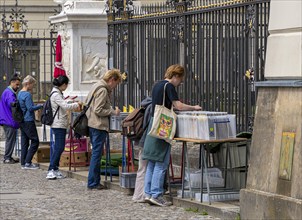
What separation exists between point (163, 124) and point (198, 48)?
262 cm

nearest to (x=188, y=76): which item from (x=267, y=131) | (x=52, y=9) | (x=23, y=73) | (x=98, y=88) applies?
(x=98, y=88)

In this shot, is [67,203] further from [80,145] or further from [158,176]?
[80,145]

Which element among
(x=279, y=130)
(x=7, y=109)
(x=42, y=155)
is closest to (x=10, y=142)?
(x=7, y=109)

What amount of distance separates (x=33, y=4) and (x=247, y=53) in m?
33.6

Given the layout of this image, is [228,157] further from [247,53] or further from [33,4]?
[33,4]

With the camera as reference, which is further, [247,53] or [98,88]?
[98,88]

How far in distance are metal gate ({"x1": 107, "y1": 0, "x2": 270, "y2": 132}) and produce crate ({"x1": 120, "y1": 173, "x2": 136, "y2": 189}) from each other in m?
1.46

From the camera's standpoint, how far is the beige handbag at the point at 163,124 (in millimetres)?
12742

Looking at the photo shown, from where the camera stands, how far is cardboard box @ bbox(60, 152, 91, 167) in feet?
57.8

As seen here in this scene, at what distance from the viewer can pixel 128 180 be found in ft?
46.9

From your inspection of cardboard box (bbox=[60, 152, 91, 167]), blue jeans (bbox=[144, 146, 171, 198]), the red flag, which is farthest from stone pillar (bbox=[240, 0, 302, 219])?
the red flag

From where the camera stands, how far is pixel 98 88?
14.7 meters

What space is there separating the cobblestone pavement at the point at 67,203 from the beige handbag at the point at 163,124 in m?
0.88

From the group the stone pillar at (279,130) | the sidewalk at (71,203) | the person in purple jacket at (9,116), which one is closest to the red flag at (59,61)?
the person in purple jacket at (9,116)
